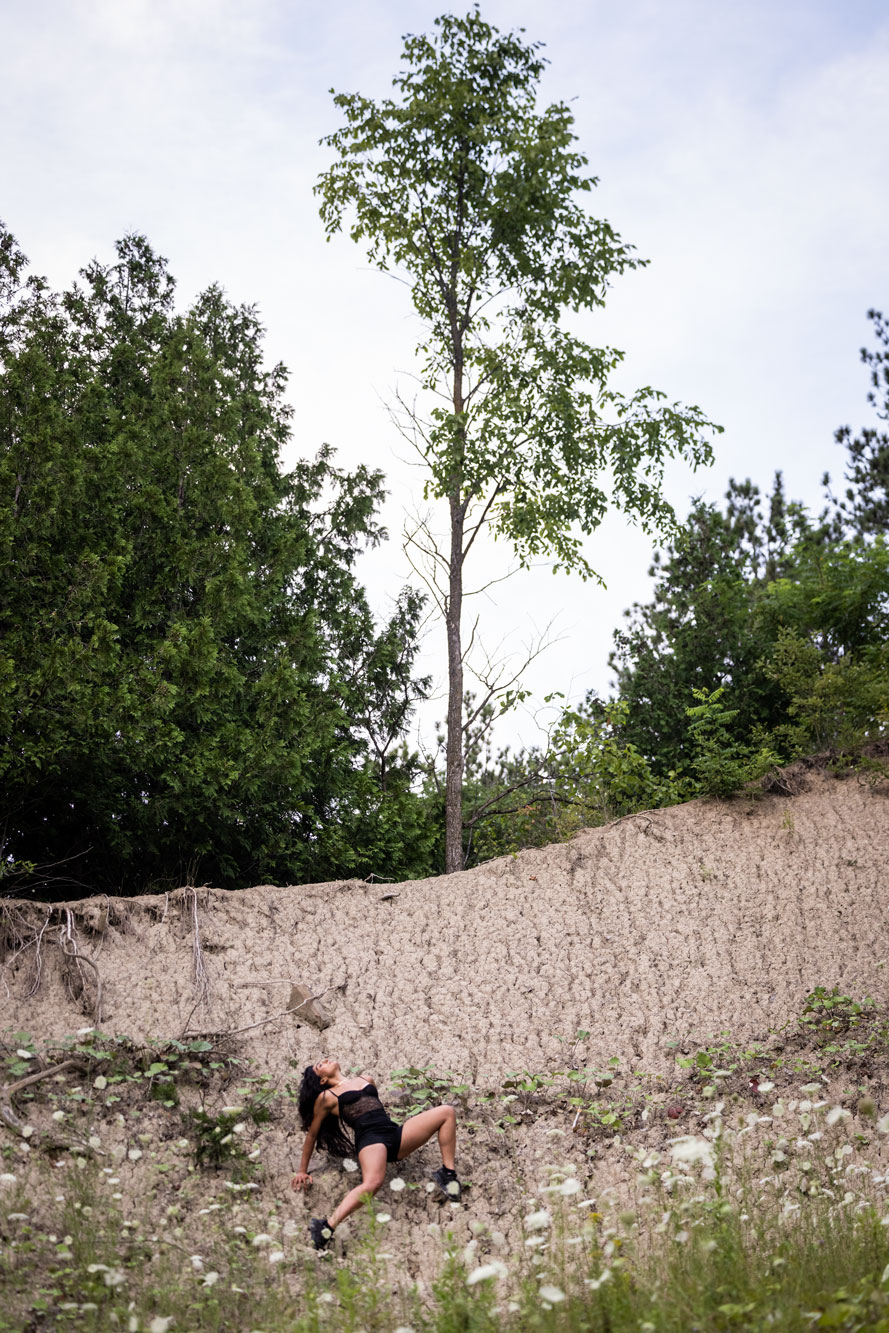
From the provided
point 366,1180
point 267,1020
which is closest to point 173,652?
point 267,1020

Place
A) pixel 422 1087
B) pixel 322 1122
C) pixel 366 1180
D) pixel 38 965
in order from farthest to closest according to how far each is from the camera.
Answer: pixel 38 965
pixel 422 1087
pixel 322 1122
pixel 366 1180

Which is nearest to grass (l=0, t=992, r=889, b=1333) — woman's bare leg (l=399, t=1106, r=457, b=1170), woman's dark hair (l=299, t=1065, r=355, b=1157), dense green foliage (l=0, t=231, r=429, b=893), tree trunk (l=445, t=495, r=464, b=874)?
woman's bare leg (l=399, t=1106, r=457, b=1170)

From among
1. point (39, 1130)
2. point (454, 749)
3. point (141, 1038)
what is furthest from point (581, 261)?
point (39, 1130)

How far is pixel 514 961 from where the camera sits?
31.6ft

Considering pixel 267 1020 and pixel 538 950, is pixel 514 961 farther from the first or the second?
pixel 267 1020

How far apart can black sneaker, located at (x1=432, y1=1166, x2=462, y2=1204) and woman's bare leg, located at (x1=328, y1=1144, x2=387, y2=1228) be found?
36 cm

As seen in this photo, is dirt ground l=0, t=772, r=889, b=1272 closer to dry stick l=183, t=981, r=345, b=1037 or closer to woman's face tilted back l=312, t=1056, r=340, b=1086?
dry stick l=183, t=981, r=345, b=1037

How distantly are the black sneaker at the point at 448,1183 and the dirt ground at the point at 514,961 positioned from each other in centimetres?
16

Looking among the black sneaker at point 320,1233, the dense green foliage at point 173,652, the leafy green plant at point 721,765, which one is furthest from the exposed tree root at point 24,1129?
the leafy green plant at point 721,765

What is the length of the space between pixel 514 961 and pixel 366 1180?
400 centimetres

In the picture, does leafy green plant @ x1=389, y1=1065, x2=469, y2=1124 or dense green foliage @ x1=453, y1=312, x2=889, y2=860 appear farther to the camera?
dense green foliage @ x1=453, y1=312, x2=889, y2=860

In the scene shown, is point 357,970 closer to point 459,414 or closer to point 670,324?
point 459,414

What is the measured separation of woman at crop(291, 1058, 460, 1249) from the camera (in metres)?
6.09

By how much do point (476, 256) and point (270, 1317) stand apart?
538 inches
